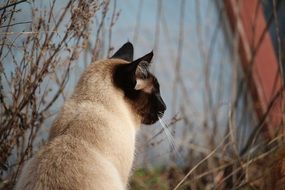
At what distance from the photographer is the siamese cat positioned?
1.88 m

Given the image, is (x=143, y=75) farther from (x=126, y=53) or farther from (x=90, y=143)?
(x=90, y=143)

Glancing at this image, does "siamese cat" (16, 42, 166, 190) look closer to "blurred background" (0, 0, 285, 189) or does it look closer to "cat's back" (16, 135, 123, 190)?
"cat's back" (16, 135, 123, 190)

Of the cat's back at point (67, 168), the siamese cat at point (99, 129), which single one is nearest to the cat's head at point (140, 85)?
the siamese cat at point (99, 129)

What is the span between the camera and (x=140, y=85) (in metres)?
2.37

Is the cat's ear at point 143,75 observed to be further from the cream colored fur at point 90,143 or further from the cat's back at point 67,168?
the cat's back at point 67,168

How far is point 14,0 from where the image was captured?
2168mm

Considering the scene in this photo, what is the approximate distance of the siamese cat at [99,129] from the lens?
1.88 metres

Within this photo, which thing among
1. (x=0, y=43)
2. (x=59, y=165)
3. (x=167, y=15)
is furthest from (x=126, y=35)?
(x=59, y=165)

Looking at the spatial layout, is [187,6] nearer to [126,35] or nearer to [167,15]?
[167,15]

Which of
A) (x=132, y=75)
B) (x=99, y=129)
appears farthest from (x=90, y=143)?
(x=132, y=75)

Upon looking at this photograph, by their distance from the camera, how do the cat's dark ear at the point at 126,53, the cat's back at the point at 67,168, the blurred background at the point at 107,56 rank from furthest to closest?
the cat's dark ear at the point at 126,53
the blurred background at the point at 107,56
the cat's back at the point at 67,168

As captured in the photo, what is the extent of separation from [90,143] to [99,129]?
9 centimetres

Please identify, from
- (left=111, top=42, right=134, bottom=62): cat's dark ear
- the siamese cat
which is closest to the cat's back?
the siamese cat

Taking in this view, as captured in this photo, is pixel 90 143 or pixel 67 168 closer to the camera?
pixel 67 168
